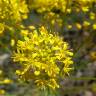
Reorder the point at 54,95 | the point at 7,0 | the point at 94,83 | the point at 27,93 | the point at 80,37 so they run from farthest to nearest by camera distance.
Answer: the point at 80,37
the point at 94,83
the point at 27,93
the point at 54,95
the point at 7,0

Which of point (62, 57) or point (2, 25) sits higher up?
point (2, 25)

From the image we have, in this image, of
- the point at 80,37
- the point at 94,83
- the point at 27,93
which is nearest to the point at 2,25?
the point at 27,93

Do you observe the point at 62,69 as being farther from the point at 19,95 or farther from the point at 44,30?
the point at 19,95

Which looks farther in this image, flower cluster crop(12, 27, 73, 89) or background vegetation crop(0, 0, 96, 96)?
background vegetation crop(0, 0, 96, 96)

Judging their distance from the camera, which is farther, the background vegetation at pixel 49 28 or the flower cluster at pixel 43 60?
the background vegetation at pixel 49 28

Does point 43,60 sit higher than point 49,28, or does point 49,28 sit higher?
point 49,28

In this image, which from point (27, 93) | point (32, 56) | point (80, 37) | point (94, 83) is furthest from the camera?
point (80, 37)

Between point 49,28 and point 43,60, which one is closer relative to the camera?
point 43,60

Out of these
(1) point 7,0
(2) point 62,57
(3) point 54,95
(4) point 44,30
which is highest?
(1) point 7,0
